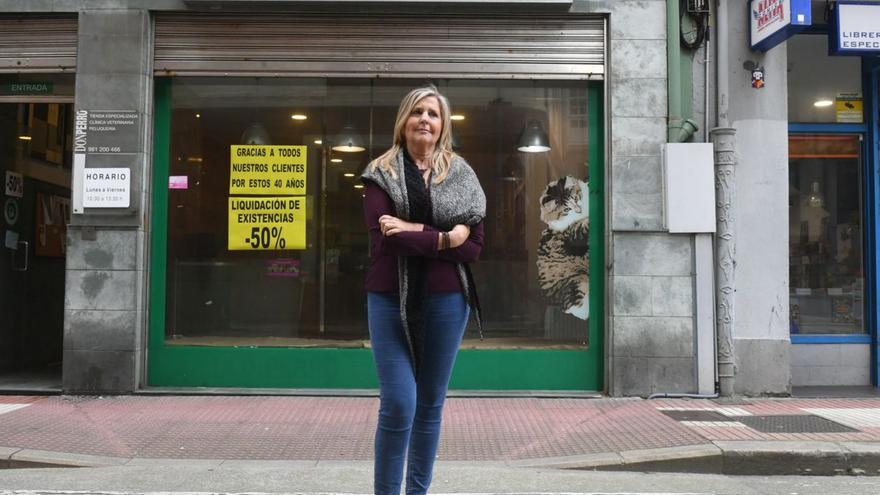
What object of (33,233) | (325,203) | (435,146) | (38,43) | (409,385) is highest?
(38,43)

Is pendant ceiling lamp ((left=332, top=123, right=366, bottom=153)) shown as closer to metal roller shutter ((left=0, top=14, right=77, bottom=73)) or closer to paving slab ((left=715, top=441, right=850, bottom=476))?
metal roller shutter ((left=0, top=14, right=77, bottom=73))

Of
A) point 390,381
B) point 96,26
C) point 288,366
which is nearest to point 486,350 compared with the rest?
point 288,366

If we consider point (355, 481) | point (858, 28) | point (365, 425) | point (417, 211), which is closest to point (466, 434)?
point (365, 425)

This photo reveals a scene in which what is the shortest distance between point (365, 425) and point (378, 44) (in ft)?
12.6

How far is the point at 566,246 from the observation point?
765 centimetres

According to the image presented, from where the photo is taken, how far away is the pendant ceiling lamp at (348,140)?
7699 mm

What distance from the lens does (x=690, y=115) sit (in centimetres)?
743

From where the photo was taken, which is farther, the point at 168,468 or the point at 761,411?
the point at 761,411

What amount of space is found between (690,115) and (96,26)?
6090 mm

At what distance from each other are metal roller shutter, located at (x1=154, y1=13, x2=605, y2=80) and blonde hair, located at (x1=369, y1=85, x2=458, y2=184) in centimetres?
439

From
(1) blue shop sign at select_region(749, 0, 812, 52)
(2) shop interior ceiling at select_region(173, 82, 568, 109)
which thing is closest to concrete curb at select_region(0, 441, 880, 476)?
(1) blue shop sign at select_region(749, 0, 812, 52)

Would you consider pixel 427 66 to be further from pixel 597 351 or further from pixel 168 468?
pixel 168 468

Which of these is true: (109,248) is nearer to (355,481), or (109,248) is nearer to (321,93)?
(321,93)

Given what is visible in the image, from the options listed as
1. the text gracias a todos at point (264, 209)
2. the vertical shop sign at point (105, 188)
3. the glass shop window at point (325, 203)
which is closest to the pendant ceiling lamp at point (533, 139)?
the glass shop window at point (325, 203)
